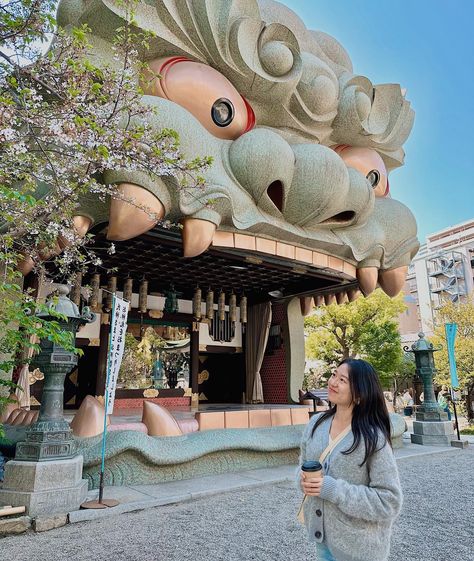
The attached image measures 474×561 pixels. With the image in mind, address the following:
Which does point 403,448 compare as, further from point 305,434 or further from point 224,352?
point 305,434

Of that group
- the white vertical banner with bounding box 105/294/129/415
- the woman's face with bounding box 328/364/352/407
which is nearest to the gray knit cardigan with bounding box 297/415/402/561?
the woman's face with bounding box 328/364/352/407

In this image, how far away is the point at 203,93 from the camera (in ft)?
24.7

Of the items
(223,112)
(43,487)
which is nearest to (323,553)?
(43,487)

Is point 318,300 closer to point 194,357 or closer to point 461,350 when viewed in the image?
point 194,357

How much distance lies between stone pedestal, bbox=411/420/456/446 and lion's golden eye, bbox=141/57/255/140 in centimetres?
923

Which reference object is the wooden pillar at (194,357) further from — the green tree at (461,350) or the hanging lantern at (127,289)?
the green tree at (461,350)

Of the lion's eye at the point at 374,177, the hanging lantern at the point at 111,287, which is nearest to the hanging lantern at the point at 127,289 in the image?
the hanging lantern at the point at 111,287

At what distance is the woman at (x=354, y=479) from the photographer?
186 centimetres

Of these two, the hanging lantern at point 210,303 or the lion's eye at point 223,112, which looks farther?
the hanging lantern at point 210,303

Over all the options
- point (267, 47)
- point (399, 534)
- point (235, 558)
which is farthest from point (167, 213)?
point (399, 534)

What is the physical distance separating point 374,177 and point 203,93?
16.1ft

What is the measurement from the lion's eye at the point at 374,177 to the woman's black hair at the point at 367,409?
8.80 m

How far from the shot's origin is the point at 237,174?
292 inches

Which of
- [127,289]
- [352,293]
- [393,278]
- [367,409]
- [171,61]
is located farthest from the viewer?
[352,293]
